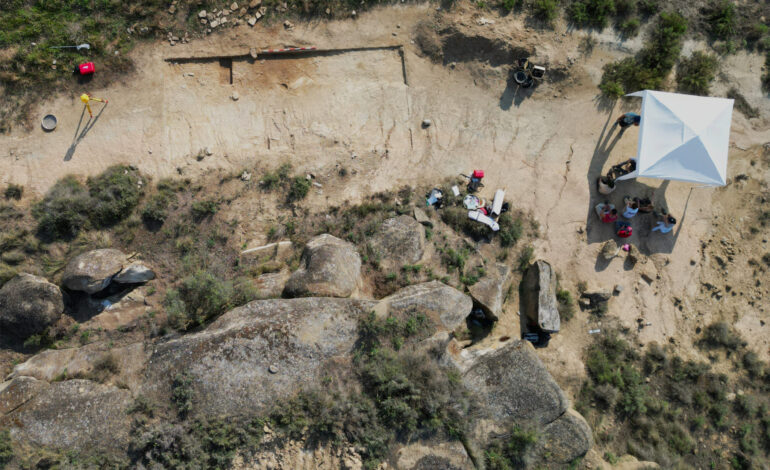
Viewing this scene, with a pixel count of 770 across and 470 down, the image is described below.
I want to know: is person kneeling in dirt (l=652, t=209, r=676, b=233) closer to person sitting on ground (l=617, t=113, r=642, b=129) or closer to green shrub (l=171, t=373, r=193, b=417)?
person sitting on ground (l=617, t=113, r=642, b=129)

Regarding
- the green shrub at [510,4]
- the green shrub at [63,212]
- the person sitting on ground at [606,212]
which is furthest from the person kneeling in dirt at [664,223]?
the green shrub at [63,212]

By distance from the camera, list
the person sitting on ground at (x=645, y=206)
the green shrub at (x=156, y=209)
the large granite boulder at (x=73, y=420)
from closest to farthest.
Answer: the large granite boulder at (x=73, y=420) → the green shrub at (x=156, y=209) → the person sitting on ground at (x=645, y=206)

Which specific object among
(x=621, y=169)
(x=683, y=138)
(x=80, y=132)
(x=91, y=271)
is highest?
(x=683, y=138)

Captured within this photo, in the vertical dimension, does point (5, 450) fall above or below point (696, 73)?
below

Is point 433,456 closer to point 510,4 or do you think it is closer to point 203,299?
point 203,299

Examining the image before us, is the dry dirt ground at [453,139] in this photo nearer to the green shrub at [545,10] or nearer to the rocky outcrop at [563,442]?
the green shrub at [545,10]

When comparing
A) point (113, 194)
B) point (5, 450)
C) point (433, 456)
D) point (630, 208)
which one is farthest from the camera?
point (630, 208)

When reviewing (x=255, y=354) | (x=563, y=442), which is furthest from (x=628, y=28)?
(x=255, y=354)
